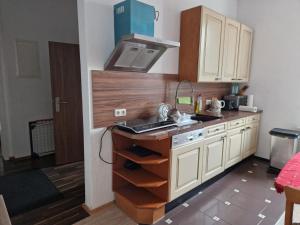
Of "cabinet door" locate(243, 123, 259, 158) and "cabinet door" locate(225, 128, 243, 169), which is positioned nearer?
"cabinet door" locate(225, 128, 243, 169)

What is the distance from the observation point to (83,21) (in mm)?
1827

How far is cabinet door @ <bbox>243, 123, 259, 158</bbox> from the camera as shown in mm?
3156

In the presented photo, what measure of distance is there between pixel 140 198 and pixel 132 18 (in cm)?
171

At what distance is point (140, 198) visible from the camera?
6.72 ft

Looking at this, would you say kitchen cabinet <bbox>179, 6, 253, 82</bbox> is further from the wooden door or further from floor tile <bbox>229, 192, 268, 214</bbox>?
the wooden door

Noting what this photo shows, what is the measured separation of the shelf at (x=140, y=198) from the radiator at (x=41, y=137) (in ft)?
6.55

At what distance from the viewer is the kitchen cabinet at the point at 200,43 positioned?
8.07ft

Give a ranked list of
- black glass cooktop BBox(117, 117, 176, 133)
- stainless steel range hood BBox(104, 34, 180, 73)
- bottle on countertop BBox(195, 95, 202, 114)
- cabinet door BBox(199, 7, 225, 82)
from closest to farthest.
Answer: stainless steel range hood BBox(104, 34, 180, 73)
black glass cooktop BBox(117, 117, 176, 133)
cabinet door BBox(199, 7, 225, 82)
bottle on countertop BBox(195, 95, 202, 114)

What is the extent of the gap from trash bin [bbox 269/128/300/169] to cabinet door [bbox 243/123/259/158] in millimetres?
325

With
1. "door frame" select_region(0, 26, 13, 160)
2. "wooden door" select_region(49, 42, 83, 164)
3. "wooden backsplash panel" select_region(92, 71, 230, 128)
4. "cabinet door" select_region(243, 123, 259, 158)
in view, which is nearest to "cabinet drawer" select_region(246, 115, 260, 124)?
"cabinet door" select_region(243, 123, 259, 158)

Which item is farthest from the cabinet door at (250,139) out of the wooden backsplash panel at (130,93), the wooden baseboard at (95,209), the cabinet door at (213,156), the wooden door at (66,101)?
the wooden door at (66,101)

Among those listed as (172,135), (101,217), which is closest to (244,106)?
(172,135)

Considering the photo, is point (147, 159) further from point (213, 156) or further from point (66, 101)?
point (66, 101)

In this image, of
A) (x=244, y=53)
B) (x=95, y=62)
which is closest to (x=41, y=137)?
(x=95, y=62)
